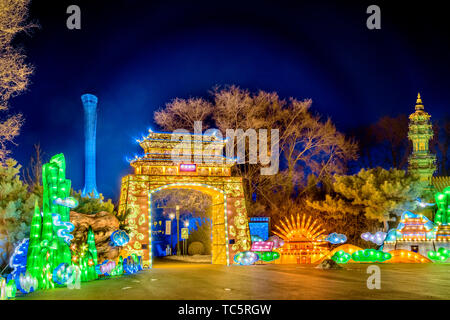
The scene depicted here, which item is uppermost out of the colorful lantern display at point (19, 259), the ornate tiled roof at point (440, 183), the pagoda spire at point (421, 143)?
the pagoda spire at point (421, 143)

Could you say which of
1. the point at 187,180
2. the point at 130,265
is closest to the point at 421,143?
the point at 187,180

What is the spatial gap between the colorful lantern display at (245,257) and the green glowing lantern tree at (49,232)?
9.02m

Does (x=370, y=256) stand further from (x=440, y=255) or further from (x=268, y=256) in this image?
(x=268, y=256)

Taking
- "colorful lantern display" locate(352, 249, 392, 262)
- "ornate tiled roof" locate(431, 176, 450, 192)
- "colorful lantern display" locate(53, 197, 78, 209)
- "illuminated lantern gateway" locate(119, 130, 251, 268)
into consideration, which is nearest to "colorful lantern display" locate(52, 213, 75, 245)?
"colorful lantern display" locate(53, 197, 78, 209)

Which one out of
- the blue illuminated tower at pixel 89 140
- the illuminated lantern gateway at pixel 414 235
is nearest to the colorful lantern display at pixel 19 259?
the illuminated lantern gateway at pixel 414 235

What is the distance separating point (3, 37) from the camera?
49.8 feet

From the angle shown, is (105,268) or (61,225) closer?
(61,225)

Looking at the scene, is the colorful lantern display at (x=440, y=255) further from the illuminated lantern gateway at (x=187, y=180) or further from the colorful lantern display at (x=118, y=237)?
the colorful lantern display at (x=118, y=237)

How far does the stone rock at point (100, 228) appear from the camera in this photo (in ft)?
46.8

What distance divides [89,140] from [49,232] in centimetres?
2766

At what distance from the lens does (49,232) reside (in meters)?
10.6

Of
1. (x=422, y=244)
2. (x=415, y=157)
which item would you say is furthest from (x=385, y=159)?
(x=422, y=244)

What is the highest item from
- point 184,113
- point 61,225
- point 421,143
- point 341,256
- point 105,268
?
point 184,113

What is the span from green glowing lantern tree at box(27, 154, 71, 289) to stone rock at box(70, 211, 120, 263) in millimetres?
2920
